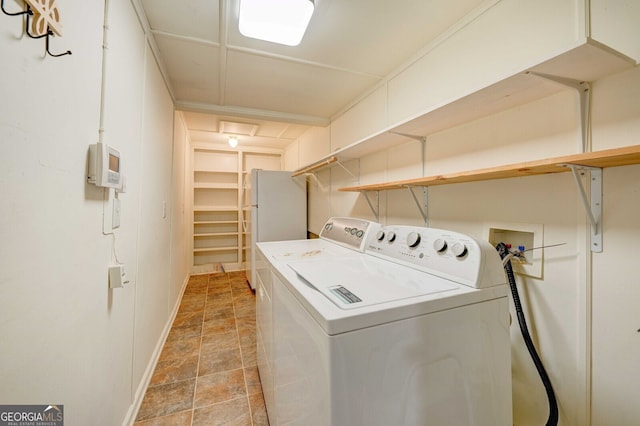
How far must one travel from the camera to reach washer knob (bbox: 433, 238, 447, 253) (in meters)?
1.00

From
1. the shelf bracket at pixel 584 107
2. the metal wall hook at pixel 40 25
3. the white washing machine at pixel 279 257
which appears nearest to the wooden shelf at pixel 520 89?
the shelf bracket at pixel 584 107

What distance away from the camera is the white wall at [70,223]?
1.84ft

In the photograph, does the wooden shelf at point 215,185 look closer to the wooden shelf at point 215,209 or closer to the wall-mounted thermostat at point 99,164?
the wooden shelf at point 215,209

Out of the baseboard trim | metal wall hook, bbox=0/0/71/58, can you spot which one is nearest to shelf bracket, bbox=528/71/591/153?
metal wall hook, bbox=0/0/71/58

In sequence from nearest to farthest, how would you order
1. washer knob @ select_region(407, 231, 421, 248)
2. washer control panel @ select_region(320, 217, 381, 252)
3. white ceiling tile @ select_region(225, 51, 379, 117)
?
1. washer knob @ select_region(407, 231, 421, 248)
2. washer control panel @ select_region(320, 217, 381, 252)
3. white ceiling tile @ select_region(225, 51, 379, 117)

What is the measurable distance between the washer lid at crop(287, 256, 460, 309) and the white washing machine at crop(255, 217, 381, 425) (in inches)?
6.7

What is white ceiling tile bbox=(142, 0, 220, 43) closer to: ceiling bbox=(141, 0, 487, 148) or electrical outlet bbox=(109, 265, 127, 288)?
ceiling bbox=(141, 0, 487, 148)

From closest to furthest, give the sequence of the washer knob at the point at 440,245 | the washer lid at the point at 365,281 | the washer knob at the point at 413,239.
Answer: the washer lid at the point at 365,281, the washer knob at the point at 440,245, the washer knob at the point at 413,239

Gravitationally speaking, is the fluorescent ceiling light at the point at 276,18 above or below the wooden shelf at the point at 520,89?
above

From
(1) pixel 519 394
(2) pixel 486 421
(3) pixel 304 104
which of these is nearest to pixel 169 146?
(3) pixel 304 104

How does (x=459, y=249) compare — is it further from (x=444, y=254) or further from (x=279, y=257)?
(x=279, y=257)

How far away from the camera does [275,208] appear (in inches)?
134

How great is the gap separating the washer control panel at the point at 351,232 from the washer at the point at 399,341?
0.44 metres

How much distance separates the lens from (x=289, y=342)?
35.3 inches
